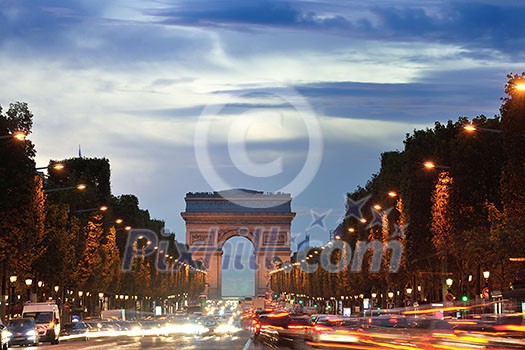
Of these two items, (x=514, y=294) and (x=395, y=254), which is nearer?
(x=514, y=294)

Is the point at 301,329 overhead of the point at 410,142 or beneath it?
beneath

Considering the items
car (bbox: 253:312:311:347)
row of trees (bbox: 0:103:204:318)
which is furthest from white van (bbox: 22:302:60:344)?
car (bbox: 253:312:311:347)

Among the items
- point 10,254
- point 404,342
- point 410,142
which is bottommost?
point 404,342

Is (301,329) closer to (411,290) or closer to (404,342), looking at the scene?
→ (404,342)

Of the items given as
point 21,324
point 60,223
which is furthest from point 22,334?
point 60,223

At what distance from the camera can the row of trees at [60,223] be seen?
6369 cm

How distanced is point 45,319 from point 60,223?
2086 cm

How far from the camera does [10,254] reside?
66750 mm

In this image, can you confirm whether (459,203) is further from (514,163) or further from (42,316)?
(42,316)

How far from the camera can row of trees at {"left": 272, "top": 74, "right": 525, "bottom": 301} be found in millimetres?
57469

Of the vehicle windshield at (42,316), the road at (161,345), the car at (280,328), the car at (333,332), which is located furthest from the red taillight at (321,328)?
the vehicle windshield at (42,316)

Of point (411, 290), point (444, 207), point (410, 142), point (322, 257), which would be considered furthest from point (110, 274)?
point (322, 257)

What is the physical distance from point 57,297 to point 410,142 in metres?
37.6

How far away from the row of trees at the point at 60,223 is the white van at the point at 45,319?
2828 millimetres
